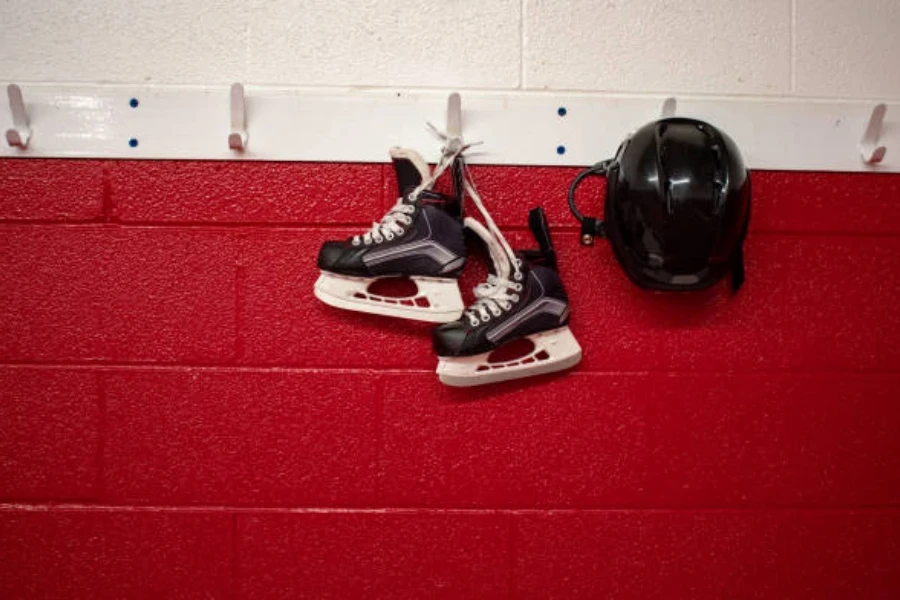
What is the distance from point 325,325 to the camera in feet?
4.00

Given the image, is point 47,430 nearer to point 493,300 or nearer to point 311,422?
point 311,422

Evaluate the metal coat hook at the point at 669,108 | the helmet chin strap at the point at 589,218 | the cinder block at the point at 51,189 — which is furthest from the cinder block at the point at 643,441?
the cinder block at the point at 51,189

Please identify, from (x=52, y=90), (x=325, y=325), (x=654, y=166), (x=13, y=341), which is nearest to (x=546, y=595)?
(x=325, y=325)

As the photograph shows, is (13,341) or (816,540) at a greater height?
(13,341)

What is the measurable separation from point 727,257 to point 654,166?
0.22 m

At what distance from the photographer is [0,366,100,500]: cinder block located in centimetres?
121

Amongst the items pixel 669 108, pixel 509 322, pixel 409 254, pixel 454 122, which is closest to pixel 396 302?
pixel 409 254

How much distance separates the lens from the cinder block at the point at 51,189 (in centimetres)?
121

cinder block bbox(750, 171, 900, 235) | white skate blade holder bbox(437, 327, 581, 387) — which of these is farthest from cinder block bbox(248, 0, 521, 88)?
cinder block bbox(750, 171, 900, 235)

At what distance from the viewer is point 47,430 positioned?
47.8 inches

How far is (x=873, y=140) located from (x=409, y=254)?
94 centimetres

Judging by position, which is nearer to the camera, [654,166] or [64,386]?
[654,166]

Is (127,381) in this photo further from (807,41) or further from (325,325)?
(807,41)

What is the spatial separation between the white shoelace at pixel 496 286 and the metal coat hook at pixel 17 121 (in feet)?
2.76
